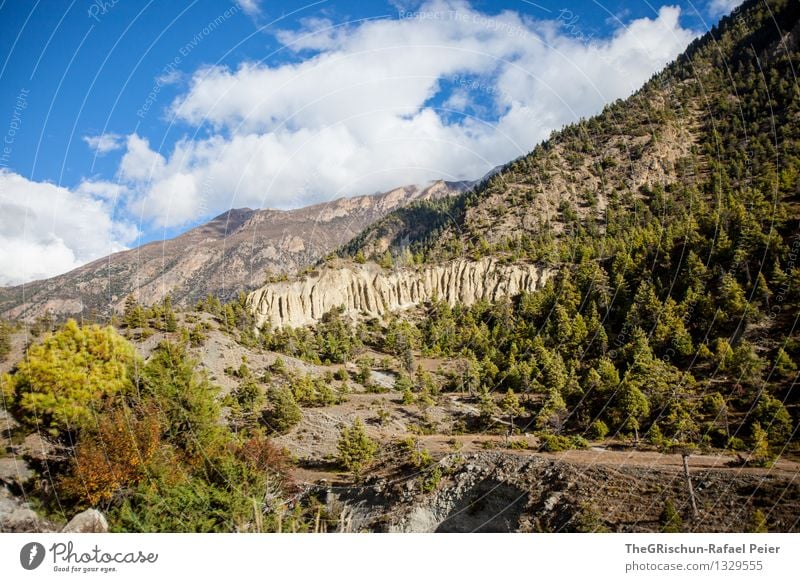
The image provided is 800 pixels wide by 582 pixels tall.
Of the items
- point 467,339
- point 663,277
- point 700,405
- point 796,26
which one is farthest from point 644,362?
point 796,26

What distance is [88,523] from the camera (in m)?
11.4

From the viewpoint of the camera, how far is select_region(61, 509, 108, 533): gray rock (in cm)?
1116

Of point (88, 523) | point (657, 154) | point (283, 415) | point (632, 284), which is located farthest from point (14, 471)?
point (657, 154)

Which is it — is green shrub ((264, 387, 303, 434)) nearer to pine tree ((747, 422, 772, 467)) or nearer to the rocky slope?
the rocky slope

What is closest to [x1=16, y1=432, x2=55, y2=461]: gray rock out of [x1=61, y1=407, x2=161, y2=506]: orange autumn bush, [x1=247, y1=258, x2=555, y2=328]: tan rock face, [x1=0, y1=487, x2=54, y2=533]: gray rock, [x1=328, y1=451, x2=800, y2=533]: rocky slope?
[x1=61, y1=407, x2=161, y2=506]: orange autumn bush

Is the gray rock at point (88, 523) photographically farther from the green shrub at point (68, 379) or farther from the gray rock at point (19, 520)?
the green shrub at point (68, 379)

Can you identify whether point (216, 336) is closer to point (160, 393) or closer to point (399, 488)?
point (160, 393)

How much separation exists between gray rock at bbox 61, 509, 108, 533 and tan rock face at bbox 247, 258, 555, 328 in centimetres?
5251

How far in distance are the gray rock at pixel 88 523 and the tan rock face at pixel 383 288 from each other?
172 feet

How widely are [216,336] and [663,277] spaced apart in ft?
171

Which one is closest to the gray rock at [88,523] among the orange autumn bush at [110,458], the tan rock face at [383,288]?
the orange autumn bush at [110,458]

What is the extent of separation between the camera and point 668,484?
687 inches

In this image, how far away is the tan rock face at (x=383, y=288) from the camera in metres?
66.1
